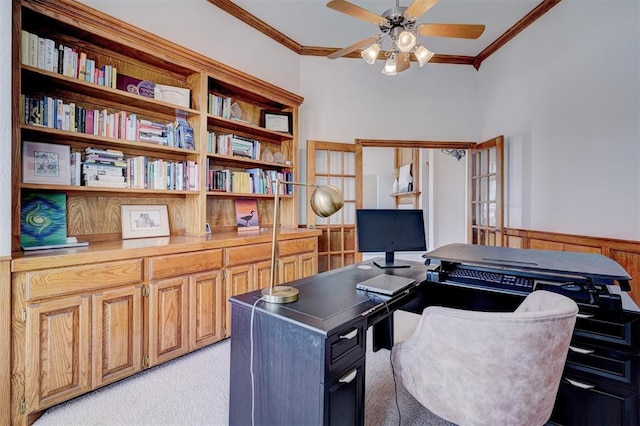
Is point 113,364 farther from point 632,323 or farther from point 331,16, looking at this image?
point 331,16

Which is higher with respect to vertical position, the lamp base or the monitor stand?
the monitor stand

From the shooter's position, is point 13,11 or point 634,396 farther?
point 13,11

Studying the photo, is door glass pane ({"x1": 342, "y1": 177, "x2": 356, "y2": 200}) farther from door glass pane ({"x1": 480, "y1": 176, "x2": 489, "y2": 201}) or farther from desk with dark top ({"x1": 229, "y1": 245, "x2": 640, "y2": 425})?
desk with dark top ({"x1": 229, "y1": 245, "x2": 640, "y2": 425})

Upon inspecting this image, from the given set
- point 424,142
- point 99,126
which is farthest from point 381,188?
point 99,126

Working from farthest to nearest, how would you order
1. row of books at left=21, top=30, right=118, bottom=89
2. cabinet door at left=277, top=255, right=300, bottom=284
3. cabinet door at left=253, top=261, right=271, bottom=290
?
cabinet door at left=277, top=255, right=300, bottom=284 < cabinet door at left=253, top=261, right=271, bottom=290 < row of books at left=21, top=30, right=118, bottom=89

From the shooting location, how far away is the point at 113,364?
6.10 feet

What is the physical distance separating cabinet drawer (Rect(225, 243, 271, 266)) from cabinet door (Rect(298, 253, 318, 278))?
49cm

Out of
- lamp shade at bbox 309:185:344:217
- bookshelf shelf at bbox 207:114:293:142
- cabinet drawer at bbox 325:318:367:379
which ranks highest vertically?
bookshelf shelf at bbox 207:114:293:142

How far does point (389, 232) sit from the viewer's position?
6.89 ft

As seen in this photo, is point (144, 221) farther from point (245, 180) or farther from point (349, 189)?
point (349, 189)

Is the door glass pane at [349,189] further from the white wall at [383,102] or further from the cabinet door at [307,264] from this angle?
the cabinet door at [307,264]

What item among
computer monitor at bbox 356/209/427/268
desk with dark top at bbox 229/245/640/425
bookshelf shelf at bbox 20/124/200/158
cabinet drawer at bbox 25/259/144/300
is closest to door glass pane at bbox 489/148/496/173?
computer monitor at bbox 356/209/427/268

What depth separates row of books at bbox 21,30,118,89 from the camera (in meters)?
1.77

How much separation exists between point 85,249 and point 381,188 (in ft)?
20.5
